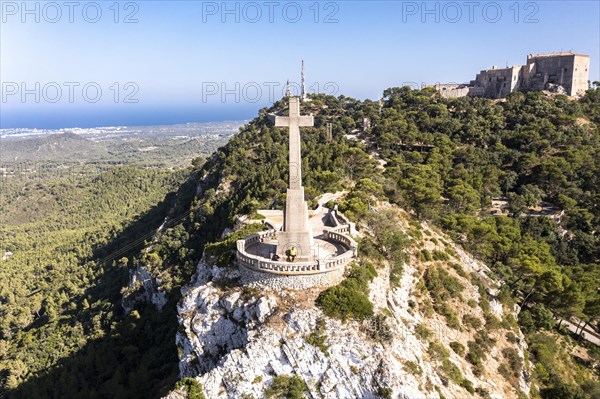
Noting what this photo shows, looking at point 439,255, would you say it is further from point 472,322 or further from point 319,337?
point 319,337

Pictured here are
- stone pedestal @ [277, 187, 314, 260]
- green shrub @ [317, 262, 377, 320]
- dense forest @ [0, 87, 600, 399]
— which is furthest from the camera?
dense forest @ [0, 87, 600, 399]

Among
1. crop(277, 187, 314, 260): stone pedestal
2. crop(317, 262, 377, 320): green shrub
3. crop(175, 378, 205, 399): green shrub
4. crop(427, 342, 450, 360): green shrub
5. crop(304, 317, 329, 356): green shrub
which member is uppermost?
crop(277, 187, 314, 260): stone pedestal

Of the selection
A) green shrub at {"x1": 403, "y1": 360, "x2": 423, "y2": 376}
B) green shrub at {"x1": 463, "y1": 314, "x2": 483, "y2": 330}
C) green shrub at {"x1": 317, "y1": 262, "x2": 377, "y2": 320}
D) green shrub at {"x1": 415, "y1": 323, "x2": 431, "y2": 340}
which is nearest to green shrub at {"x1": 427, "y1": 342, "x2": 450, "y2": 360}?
green shrub at {"x1": 415, "y1": 323, "x2": 431, "y2": 340}

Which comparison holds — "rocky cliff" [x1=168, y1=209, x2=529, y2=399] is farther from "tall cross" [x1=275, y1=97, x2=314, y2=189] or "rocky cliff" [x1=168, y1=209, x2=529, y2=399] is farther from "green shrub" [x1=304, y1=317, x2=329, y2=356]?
"tall cross" [x1=275, y1=97, x2=314, y2=189]

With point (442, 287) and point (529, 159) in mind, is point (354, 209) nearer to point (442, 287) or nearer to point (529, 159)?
point (442, 287)

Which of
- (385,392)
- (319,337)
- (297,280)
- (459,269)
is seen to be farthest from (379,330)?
(459,269)

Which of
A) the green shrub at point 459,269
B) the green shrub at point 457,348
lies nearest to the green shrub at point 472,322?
the green shrub at point 457,348

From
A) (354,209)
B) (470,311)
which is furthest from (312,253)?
(470,311)
